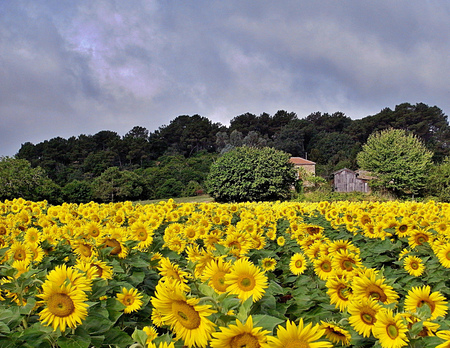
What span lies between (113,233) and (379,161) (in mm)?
28784

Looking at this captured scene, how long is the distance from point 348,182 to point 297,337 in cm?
4373

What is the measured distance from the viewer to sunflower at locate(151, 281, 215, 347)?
1.03m

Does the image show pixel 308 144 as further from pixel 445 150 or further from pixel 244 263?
pixel 244 263

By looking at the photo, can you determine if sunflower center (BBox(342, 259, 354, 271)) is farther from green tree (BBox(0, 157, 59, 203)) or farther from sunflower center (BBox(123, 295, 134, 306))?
green tree (BBox(0, 157, 59, 203))

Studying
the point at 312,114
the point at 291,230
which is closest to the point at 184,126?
the point at 312,114

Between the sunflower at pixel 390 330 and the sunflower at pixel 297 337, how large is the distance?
1.53 ft

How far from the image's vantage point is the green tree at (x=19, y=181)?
1511 cm

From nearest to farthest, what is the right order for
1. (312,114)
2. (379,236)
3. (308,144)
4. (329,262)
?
(329,262) < (379,236) < (308,144) < (312,114)

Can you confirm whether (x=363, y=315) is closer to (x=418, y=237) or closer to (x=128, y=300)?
(x=128, y=300)

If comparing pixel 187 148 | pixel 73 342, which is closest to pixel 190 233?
pixel 73 342

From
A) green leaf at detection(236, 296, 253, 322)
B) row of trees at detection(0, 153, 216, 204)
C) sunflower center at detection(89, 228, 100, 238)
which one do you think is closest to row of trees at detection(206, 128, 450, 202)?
row of trees at detection(0, 153, 216, 204)

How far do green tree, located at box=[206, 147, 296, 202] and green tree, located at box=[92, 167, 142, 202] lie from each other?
902 centimetres

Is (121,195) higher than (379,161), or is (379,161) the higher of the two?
(379,161)

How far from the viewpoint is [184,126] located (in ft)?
207
